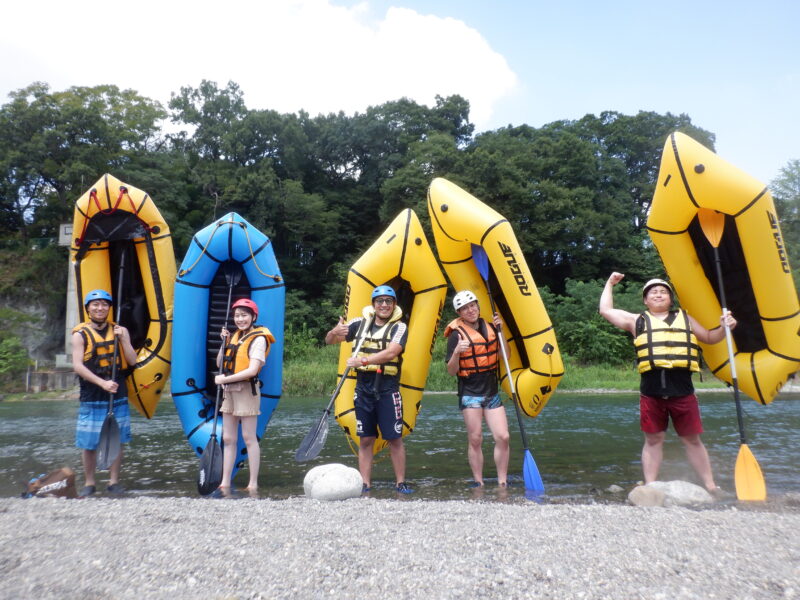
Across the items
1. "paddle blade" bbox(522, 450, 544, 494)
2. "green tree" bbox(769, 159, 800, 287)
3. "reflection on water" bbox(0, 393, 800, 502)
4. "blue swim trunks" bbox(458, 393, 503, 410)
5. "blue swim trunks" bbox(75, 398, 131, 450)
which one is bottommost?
"reflection on water" bbox(0, 393, 800, 502)

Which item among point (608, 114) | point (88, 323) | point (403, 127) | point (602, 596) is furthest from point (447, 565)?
point (608, 114)

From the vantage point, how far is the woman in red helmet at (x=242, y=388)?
4.03 m

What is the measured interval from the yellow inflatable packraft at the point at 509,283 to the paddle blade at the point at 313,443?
1.56 metres

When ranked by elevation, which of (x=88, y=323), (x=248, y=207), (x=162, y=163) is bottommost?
(x=88, y=323)

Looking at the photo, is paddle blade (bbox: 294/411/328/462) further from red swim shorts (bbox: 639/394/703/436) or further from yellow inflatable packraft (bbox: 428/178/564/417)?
red swim shorts (bbox: 639/394/703/436)

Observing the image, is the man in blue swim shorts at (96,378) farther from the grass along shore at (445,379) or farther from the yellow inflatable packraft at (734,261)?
the grass along shore at (445,379)

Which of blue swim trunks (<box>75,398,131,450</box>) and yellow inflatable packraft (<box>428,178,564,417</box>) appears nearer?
blue swim trunks (<box>75,398,131,450</box>)

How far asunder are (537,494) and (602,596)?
2.14 metres

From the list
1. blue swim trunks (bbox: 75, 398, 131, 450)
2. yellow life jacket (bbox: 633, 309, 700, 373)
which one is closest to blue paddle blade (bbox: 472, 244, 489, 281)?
yellow life jacket (bbox: 633, 309, 700, 373)

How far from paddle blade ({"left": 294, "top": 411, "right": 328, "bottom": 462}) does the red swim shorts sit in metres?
2.35

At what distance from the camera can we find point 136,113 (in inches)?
1028

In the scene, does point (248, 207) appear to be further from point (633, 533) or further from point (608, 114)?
point (633, 533)

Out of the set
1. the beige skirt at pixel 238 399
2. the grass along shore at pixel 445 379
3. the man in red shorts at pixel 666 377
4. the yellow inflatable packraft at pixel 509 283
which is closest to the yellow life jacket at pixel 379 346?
the beige skirt at pixel 238 399

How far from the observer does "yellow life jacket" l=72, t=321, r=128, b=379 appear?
425 cm
